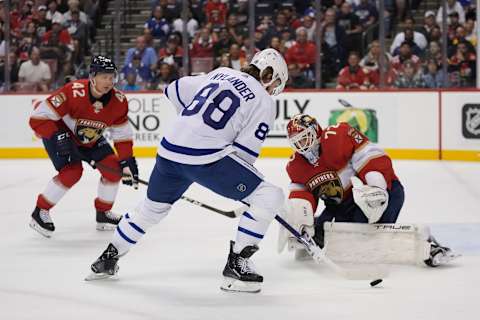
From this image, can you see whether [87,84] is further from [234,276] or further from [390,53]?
[390,53]

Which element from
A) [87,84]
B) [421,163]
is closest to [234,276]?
[87,84]

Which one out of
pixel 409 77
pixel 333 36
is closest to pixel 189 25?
pixel 333 36

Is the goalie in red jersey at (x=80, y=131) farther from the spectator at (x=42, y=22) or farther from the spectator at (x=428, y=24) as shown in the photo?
the spectator at (x=42, y=22)

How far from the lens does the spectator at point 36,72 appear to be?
10109mm

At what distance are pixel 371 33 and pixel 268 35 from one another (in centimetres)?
113

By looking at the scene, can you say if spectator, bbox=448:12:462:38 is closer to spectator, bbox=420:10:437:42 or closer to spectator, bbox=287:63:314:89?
Result: spectator, bbox=420:10:437:42

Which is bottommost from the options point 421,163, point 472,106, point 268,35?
point 421,163

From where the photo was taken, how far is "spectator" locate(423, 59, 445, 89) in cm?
925

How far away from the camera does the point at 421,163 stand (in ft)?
28.9

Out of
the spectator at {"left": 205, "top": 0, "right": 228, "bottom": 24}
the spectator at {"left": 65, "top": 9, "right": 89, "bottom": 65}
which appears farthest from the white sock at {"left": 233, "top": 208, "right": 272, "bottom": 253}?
the spectator at {"left": 65, "top": 9, "right": 89, "bottom": 65}

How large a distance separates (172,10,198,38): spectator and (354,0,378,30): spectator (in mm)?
1824

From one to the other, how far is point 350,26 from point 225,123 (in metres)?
6.52

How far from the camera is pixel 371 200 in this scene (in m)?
3.92

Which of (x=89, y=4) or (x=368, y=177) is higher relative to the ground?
(x=89, y=4)
